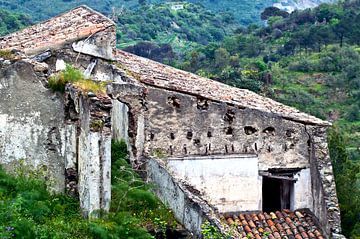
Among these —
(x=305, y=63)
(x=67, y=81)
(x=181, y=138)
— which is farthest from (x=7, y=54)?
(x=305, y=63)

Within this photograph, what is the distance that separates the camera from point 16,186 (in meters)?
9.92

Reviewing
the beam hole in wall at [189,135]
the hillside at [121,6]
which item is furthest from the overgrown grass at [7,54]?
the hillside at [121,6]

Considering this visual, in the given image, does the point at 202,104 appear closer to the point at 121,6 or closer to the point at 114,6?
the point at 121,6

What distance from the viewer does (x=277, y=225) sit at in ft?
39.5

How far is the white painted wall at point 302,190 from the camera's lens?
498 inches

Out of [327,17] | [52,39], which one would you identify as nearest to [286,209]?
[52,39]

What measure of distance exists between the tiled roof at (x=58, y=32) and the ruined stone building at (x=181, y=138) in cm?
4

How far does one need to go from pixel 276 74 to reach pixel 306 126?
2786cm

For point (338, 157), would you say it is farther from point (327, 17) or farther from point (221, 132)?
point (327, 17)

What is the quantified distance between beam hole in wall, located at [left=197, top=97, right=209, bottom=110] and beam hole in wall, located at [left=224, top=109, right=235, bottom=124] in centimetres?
40

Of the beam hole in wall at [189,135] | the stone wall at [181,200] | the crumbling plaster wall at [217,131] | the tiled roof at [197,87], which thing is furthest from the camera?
the tiled roof at [197,87]

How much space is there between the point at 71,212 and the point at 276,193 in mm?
4993

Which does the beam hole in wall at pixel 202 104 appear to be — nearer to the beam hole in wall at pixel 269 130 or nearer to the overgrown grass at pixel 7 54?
the beam hole in wall at pixel 269 130

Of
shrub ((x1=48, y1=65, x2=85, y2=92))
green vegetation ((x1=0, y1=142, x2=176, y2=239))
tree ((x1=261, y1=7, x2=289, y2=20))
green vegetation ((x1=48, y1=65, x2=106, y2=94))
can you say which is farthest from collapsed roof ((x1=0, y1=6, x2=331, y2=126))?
tree ((x1=261, y1=7, x2=289, y2=20))
